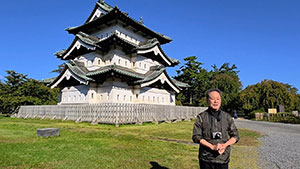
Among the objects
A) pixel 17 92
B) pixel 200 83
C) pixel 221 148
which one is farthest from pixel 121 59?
pixel 200 83

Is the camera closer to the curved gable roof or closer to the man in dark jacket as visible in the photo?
the man in dark jacket

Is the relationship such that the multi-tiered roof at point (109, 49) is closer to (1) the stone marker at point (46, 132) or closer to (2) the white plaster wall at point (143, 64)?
(2) the white plaster wall at point (143, 64)

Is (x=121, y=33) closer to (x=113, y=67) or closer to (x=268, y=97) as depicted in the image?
(x=113, y=67)

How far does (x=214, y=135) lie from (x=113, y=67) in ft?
47.8

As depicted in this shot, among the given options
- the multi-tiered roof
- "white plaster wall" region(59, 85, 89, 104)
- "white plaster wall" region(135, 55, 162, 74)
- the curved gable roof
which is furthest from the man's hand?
"white plaster wall" region(135, 55, 162, 74)

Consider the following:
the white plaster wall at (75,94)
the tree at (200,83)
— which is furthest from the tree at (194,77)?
the white plaster wall at (75,94)

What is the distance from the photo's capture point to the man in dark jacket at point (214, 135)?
8.36 feet

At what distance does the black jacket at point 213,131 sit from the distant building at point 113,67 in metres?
14.4

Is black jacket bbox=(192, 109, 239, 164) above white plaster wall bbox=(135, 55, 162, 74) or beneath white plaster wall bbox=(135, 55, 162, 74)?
beneath

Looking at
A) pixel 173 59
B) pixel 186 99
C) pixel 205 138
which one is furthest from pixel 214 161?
pixel 186 99

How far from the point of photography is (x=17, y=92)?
24.8m

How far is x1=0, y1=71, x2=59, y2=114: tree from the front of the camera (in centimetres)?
2380

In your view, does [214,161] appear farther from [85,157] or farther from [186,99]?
[186,99]

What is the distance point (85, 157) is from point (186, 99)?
42.6 m
